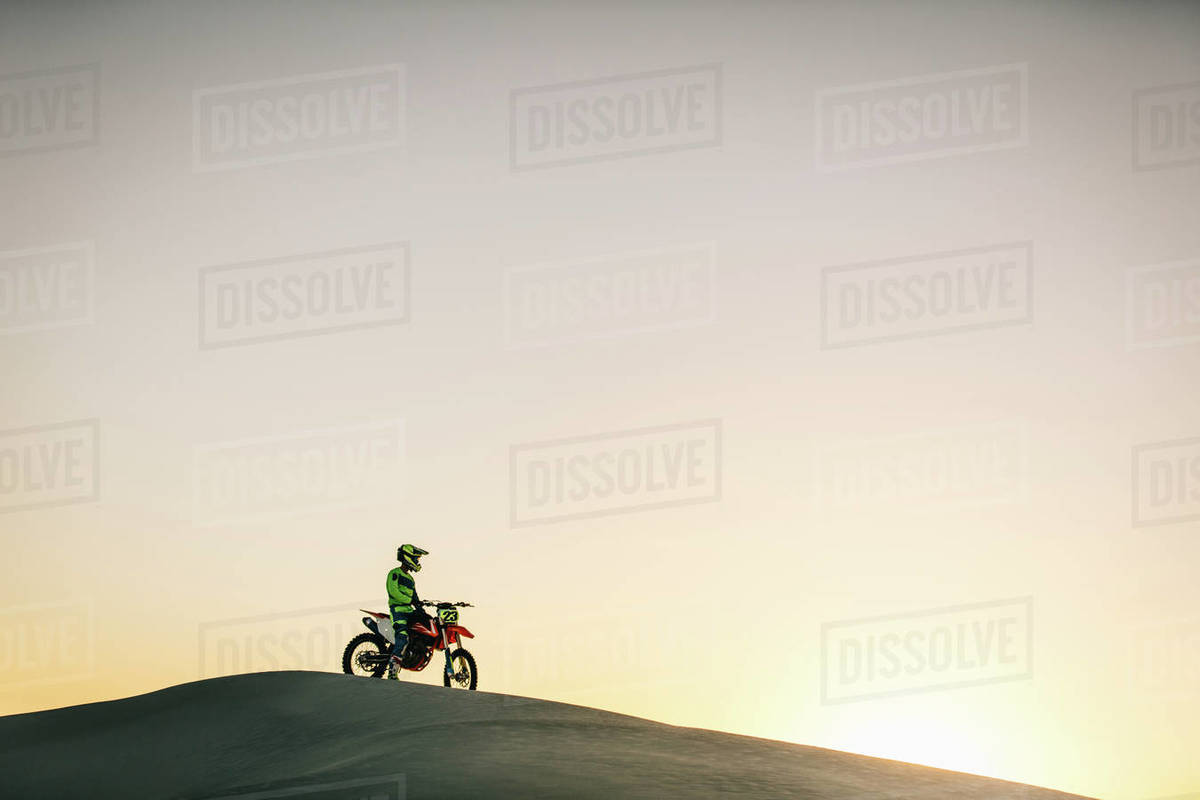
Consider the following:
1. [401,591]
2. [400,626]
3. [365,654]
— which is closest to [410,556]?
[401,591]

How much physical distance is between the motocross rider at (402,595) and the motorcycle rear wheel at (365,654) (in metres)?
0.09

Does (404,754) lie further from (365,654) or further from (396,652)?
(365,654)

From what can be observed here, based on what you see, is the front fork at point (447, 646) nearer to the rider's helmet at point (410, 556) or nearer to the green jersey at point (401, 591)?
the green jersey at point (401, 591)

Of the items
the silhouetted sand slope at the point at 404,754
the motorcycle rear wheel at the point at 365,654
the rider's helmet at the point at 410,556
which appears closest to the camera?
the silhouetted sand slope at the point at 404,754

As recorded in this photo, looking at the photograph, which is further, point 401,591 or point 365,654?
point 365,654

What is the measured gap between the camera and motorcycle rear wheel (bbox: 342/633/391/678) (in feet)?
15.6

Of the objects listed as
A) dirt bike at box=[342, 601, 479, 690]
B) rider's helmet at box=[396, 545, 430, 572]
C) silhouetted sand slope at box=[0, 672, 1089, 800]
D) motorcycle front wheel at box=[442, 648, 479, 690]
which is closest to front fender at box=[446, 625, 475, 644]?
dirt bike at box=[342, 601, 479, 690]

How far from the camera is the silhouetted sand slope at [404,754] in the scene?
3.01 meters

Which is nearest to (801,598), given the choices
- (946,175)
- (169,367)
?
(946,175)

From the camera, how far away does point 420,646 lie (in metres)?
4.65

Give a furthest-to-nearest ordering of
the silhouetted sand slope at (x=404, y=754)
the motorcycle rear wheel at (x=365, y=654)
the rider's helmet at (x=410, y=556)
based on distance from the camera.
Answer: the motorcycle rear wheel at (x=365, y=654)
the rider's helmet at (x=410, y=556)
the silhouetted sand slope at (x=404, y=754)

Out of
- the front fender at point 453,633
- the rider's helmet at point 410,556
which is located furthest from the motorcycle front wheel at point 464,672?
the rider's helmet at point 410,556

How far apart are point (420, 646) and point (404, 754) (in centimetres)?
148

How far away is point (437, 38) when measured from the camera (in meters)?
5.35
